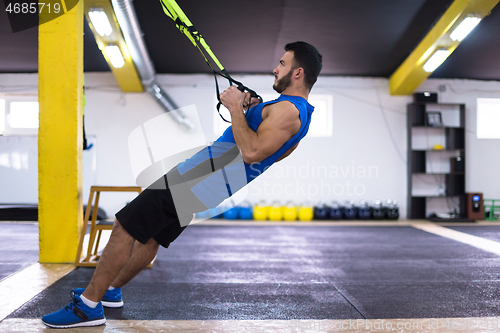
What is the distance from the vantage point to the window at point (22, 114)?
9.47ft

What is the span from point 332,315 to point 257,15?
13.2ft

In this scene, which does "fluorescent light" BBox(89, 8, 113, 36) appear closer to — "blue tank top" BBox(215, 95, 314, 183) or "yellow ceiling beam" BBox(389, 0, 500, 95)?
"blue tank top" BBox(215, 95, 314, 183)

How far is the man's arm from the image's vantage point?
4.91 ft

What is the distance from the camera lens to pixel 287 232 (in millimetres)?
4969

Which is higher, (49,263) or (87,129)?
(87,129)

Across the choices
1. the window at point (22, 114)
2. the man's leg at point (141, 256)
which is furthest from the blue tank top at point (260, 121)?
the window at point (22, 114)

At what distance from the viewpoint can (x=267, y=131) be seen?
4.93 feet

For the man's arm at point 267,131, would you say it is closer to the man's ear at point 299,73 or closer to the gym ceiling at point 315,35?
the man's ear at point 299,73

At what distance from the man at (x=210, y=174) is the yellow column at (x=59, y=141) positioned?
4.78 feet

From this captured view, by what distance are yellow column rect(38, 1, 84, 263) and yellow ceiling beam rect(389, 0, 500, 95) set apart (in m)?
4.43

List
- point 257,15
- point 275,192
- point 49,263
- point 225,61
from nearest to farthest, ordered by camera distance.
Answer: point 49,263 < point 257,15 < point 225,61 < point 275,192

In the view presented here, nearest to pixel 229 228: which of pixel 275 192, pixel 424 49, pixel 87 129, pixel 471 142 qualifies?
pixel 275 192

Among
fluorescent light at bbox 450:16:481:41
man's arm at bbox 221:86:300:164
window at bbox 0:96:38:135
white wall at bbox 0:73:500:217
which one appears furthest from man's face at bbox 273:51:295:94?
white wall at bbox 0:73:500:217

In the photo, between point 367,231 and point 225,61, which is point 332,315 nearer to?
point 367,231
